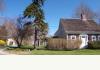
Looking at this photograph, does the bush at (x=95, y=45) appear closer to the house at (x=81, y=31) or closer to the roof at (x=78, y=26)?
the house at (x=81, y=31)

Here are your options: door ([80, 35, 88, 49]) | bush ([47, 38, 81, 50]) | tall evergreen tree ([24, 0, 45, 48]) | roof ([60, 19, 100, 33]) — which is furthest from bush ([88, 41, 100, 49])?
tall evergreen tree ([24, 0, 45, 48])

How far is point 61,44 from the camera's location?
3603 centimetres

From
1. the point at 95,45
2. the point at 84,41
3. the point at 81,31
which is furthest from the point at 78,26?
the point at 95,45

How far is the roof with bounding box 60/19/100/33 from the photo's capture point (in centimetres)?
4077

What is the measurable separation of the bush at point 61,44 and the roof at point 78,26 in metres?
3.96

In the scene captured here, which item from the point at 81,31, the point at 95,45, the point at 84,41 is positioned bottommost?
the point at 95,45

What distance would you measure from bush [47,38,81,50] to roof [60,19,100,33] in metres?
3.96

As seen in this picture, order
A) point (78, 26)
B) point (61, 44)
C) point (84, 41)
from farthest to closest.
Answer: point (78, 26), point (84, 41), point (61, 44)

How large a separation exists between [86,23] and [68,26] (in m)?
4.85

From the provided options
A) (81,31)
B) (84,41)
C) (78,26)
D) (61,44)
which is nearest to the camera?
(61,44)

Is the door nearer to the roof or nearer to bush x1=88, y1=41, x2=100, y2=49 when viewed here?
the roof

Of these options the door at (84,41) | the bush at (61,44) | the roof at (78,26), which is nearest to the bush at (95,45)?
the door at (84,41)

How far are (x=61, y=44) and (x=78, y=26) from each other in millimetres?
7694

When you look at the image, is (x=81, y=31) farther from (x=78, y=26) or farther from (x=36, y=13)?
(x=36, y=13)
